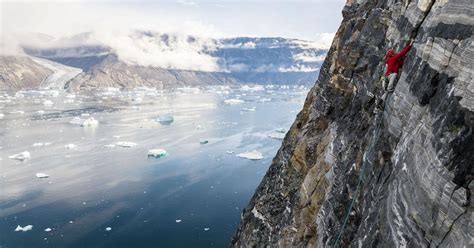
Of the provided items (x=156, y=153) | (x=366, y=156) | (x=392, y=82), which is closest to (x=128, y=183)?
(x=156, y=153)

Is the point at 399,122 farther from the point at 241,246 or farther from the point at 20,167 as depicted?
the point at 20,167

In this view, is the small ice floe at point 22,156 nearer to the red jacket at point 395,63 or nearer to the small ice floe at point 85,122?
the small ice floe at point 85,122

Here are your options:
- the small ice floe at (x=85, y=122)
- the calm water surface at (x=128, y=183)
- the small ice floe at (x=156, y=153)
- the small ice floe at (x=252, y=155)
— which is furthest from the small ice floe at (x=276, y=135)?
the small ice floe at (x=85, y=122)

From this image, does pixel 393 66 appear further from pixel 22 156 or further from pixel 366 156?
pixel 22 156

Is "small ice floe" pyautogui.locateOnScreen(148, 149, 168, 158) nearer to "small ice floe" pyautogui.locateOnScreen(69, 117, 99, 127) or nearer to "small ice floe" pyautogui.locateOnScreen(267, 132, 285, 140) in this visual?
"small ice floe" pyautogui.locateOnScreen(267, 132, 285, 140)

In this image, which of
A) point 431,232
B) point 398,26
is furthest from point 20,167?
point 431,232

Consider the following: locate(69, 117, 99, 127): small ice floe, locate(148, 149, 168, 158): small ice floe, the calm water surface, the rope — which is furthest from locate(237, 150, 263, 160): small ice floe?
the rope
